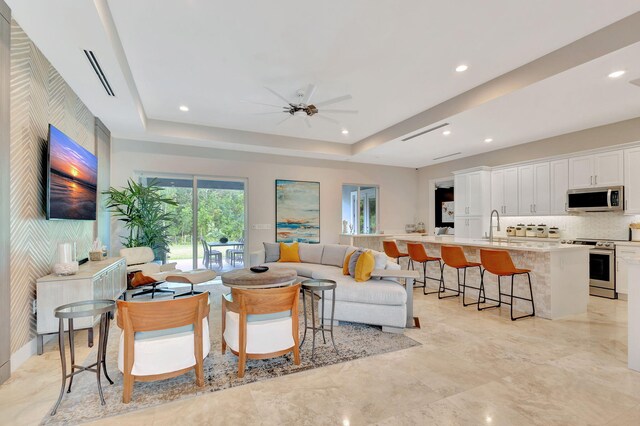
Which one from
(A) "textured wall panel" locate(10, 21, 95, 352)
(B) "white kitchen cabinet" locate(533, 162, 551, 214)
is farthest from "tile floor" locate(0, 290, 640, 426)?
(B) "white kitchen cabinet" locate(533, 162, 551, 214)

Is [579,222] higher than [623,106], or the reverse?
[623,106]

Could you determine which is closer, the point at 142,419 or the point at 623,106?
the point at 142,419

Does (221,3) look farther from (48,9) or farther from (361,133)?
(361,133)

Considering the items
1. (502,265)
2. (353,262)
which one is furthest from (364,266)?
(502,265)

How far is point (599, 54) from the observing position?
305 centimetres

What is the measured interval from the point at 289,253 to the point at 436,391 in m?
4.04

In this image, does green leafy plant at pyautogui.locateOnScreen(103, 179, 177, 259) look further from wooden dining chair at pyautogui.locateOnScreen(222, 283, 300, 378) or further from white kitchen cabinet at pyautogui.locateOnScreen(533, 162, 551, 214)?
white kitchen cabinet at pyautogui.locateOnScreen(533, 162, 551, 214)

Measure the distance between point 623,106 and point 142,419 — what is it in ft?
22.2

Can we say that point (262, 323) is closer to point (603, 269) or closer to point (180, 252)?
point (180, 252)

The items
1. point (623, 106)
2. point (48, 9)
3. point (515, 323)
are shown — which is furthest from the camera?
point (623, 106)

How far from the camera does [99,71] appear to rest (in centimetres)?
344

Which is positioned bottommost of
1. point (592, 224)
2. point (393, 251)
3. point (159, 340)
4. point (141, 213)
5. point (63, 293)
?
point (159, 340)

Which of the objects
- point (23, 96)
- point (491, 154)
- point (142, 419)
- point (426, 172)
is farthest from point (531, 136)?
point (23, 96)

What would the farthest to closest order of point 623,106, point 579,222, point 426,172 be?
point 426,172 → point 579,222 → point 623,106
